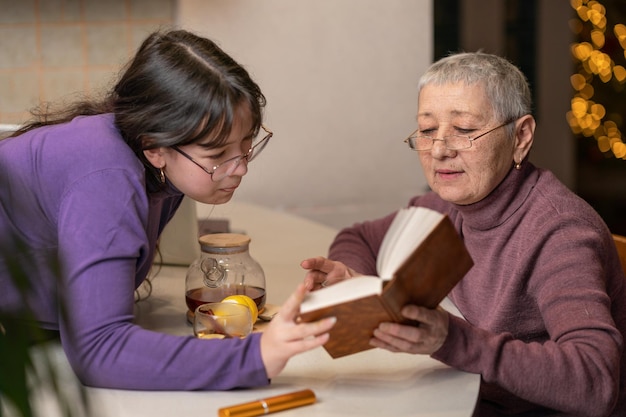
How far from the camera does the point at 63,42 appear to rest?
127 inches

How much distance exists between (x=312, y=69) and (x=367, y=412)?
2.32m

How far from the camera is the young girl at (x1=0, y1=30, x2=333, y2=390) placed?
121 cm

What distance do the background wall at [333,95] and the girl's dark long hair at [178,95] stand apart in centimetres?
179

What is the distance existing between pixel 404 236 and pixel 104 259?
449 mm

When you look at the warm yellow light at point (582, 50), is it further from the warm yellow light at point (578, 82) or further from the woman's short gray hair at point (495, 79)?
the woman's short gray hair at point (495, 79)

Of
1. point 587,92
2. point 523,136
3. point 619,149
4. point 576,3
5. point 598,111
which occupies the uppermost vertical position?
point 576,3

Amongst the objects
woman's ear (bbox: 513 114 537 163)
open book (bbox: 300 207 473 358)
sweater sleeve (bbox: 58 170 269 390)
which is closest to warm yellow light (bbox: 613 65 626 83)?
woman's ear (bbox: 513 114 537 163)

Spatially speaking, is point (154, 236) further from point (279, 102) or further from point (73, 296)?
point (279, 102)

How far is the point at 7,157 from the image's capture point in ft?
4.66

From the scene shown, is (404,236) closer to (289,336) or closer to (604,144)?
(289,336)

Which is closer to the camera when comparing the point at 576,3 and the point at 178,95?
the point at 178,95

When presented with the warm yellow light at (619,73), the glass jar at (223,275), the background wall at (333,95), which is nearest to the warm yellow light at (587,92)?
the warm yellow light at (619,73)

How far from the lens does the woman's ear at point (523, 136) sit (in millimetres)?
1623

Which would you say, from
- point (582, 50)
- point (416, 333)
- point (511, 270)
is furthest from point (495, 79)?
point (582, 50)
